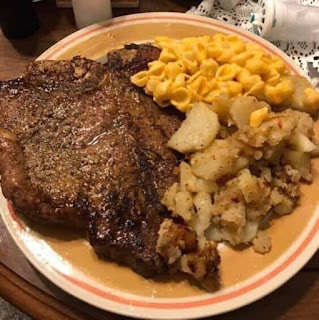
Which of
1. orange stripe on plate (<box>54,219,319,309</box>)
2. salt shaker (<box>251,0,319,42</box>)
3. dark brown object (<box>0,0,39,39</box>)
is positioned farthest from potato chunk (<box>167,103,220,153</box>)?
dark brown object (<box>0,0,39,39</box>)

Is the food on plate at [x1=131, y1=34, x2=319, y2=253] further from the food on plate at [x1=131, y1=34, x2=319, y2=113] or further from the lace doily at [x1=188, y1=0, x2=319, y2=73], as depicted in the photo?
the lace doily at [x1=188, y1=0, x2=319, y2=73]

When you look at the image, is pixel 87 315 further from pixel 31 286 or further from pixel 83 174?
pixel 83 174

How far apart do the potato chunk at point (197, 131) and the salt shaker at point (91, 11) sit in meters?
0.57

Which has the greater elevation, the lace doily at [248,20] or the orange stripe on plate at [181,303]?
the lace doily at [248,20]

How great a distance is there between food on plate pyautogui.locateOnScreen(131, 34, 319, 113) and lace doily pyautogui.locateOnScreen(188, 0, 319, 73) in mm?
212

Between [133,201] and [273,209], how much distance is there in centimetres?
33

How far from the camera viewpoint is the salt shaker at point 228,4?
1.72m

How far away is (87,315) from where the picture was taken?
1.16 metres

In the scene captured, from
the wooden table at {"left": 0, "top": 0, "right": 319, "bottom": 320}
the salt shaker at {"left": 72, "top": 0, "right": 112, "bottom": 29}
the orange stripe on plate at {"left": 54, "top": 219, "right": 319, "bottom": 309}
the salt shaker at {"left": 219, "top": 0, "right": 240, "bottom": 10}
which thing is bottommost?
the wooden table at {"left": 0, "top": 0, "right": 319, "bottom": 320}

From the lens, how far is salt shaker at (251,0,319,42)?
1598mm

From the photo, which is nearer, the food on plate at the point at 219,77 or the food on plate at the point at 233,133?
the food on plate at the point at 233,133

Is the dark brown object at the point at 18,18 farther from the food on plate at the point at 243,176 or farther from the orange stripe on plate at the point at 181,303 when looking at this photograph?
the orange stripe on plate at the point at 181,303

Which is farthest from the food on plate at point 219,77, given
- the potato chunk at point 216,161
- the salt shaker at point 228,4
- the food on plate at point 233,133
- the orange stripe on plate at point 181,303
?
the orange stripe on plate at point 181,303

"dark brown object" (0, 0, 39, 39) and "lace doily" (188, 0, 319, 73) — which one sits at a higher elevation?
"dark brown object" (0, 0, 39, 39)
